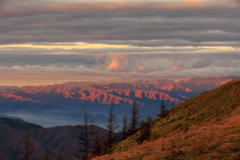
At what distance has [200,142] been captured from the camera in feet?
60.9

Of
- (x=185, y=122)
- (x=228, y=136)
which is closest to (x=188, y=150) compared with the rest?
(x=228, y=136)

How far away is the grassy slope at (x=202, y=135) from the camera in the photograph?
16.2 metres

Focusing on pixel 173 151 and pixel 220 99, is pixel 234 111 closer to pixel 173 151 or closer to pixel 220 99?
pixel 220 99

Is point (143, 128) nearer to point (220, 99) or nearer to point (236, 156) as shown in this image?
point (220, 99)

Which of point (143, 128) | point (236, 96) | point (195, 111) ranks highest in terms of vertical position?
point (236, 96)

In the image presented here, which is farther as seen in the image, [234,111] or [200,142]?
[234,111]

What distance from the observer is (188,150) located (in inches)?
680

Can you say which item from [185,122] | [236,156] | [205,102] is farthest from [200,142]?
[205,102]

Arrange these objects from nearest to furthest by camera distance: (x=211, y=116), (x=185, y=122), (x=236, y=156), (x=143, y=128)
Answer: (x=236, y=156) < (x=211, y=116) < (x=185, y=122) < (x=143, y=128)

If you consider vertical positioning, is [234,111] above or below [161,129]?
above

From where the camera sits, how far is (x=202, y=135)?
68.8 ft

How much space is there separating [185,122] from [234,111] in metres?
6.79

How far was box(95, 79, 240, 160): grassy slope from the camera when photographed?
1620cm

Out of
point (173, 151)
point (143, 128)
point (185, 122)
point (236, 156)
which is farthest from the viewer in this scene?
point (143, 128)
